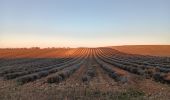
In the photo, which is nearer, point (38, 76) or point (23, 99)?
point (23, 99)

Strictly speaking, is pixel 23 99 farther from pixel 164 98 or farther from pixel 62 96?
pixel 164 98

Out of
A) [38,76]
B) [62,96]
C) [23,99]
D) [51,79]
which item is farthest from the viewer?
[38,76]

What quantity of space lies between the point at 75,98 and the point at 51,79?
379 inches

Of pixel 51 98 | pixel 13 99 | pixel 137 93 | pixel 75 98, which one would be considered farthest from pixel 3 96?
pixel 137 93

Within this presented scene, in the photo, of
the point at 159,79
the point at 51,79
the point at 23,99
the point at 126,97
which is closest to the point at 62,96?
the point at 23,99

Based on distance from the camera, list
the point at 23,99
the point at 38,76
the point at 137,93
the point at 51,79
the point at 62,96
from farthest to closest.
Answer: the point at 38,76 < the point at 51,79 < the point at 137,93 < the point at 62,96 < the point at 23,99

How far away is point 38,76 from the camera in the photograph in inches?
1102

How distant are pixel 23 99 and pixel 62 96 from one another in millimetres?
1834

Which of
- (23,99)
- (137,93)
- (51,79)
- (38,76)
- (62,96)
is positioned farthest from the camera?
(38,76)

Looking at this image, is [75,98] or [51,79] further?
[51,79]

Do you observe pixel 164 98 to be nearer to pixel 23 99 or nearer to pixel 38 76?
pixel 23 99

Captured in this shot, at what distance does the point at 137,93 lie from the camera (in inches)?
631

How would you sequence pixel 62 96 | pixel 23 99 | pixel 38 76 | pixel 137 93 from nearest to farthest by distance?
pixel 23 99 < pixel 62 96 < pixel 137 93 < pixel 38 76

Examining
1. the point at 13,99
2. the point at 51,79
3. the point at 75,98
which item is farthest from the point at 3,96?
the point at 51,79
